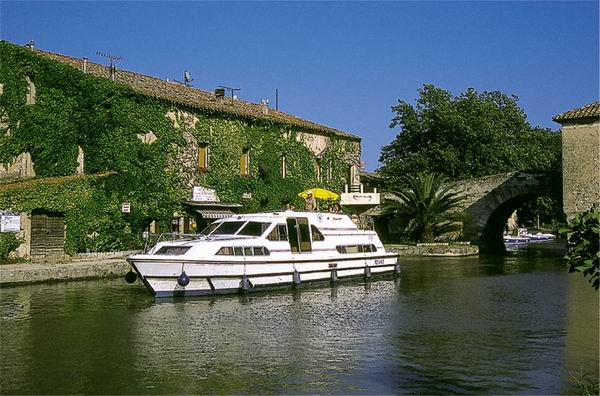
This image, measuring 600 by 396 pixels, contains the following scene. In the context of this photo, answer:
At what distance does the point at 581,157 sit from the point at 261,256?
2065 cm

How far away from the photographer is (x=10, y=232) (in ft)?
80.2

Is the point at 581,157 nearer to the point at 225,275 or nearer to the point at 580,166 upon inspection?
the point at 580,166

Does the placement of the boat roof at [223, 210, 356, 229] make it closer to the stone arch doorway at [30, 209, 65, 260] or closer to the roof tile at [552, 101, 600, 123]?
the stone arch doorway at [30, 209, 65, 260]

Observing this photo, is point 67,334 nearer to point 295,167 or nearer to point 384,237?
point 295,167

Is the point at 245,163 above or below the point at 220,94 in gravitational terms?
below

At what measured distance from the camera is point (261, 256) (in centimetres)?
2016

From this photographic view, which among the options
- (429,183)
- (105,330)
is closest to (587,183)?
(429,183)

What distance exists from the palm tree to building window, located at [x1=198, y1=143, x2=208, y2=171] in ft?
46.5

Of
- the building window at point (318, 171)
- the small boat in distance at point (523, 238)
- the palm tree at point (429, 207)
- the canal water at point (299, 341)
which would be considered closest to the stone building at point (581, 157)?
the palm tree at point (429, 207)

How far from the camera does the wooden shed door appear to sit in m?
25.2

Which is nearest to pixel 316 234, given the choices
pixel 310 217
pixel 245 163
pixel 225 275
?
pixel 310 217

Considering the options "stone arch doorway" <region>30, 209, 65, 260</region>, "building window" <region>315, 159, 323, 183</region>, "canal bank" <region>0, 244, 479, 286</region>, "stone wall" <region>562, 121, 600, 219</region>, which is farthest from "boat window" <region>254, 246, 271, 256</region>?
"building window" <region>315, 159, 323, 183</region>

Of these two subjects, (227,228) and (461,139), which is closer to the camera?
(227,228)

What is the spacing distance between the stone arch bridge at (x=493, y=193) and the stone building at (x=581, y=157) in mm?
4939
